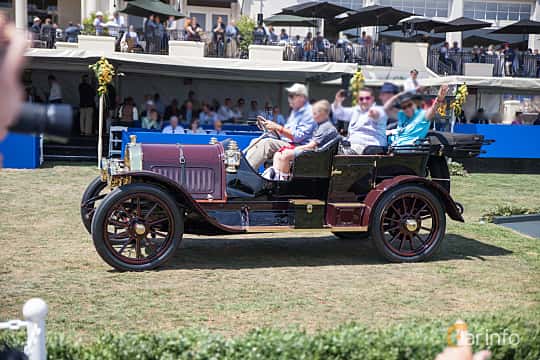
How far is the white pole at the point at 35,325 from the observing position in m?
3.43

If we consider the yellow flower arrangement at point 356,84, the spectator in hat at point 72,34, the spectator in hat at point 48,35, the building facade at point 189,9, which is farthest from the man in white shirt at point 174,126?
the spectator in hat at point 72,34

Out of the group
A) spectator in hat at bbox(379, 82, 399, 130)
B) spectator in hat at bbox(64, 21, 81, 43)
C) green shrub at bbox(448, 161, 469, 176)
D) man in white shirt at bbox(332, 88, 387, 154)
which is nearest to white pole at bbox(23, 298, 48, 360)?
man in white shirt at bbox(332, 88, 387, 154)

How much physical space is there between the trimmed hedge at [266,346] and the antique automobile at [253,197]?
2.69 m

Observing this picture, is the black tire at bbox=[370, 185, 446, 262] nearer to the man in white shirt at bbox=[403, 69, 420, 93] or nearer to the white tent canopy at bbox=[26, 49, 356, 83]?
the white tent canopy at bbox=[26, 49, 356, 83]

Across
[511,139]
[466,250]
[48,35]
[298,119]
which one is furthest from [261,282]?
[511,139]

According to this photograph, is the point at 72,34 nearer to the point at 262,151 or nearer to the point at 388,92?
the point at 262,151

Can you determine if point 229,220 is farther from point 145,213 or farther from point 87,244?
point 87,244

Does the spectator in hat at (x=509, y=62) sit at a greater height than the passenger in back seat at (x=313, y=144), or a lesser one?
greater

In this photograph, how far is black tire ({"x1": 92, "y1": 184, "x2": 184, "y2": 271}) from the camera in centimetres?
662

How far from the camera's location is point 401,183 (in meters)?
7.25

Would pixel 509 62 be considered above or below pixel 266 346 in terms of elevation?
above

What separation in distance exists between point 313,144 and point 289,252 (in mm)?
3899

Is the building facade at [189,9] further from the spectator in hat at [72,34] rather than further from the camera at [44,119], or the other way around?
the camera at [44,119]

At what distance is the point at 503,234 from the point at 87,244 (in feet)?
18.0
